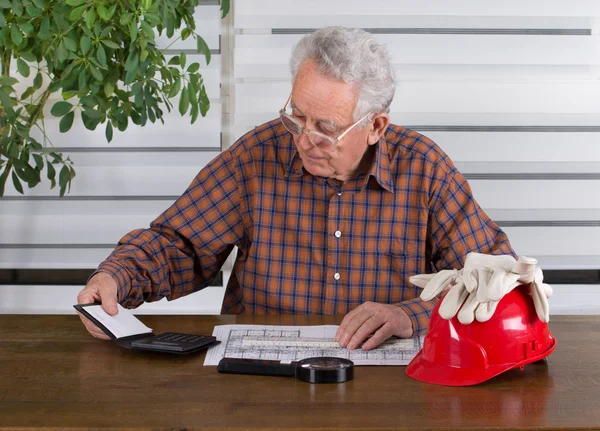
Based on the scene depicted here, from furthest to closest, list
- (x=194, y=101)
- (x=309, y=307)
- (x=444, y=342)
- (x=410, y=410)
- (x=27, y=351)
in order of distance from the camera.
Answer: (x=194, y=101), (x=309, y=307), (x=27, y=351), (x=444, y=342), (x=410, y=410)

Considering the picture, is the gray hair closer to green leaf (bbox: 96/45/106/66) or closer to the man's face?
the man's face

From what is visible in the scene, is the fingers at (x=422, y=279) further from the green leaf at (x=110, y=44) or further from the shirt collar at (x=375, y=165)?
the green leaf at (x=110, y=44)

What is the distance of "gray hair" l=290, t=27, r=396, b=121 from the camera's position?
7.54 ft

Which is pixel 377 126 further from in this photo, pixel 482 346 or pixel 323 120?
pixel 482 346

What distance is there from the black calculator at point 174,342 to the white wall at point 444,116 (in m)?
1.71

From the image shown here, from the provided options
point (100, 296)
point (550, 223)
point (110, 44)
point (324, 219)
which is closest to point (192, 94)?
point (110, 44)

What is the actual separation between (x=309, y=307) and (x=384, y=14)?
1592 mm

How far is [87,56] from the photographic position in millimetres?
2852

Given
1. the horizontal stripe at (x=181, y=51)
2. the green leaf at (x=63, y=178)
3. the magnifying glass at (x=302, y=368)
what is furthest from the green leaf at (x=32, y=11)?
the magnifying glass at (x=302, y=368)

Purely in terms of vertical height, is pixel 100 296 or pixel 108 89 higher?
pixel 108 89

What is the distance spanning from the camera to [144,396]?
1657mm

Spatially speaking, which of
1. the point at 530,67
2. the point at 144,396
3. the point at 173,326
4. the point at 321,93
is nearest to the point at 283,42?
the point at 530,67

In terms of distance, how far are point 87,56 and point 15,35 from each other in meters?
0.24

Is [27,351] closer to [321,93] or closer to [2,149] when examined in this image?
[321,93]
